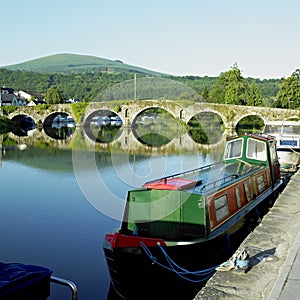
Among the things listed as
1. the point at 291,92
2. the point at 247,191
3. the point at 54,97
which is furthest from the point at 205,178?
the point at 54,97

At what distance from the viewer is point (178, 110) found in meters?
49.6

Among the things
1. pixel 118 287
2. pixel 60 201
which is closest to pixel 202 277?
pixel 118 287

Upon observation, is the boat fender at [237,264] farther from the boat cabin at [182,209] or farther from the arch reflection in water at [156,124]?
the arch reflection in water at [156,124]

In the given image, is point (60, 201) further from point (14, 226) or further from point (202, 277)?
point (202, 277)

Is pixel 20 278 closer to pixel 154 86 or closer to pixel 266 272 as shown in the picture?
pixel 266 272

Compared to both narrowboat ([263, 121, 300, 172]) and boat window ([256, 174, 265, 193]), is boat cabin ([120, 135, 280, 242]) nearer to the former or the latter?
boat window ([256, 174, 265, 193])

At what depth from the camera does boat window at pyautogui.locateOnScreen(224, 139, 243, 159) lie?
39.2 ft

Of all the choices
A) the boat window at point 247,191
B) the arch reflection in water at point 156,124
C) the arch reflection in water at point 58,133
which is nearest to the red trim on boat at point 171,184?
the boat window at point 247,191

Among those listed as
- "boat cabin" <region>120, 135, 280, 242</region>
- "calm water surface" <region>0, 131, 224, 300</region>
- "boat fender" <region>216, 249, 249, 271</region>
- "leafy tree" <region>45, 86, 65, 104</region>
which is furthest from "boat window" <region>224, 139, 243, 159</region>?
"leafy tree" <region>45, 86, 65, 104</region>

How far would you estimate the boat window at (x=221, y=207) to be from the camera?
8.09 metres

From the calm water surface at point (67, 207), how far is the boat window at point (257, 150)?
13.8ft

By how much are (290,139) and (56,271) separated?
43.3ft

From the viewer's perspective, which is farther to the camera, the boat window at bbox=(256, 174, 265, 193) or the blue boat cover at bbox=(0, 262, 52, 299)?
the boat window at bbox=(256, 174, 265, 193)

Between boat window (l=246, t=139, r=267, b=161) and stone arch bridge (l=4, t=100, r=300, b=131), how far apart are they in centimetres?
2749
